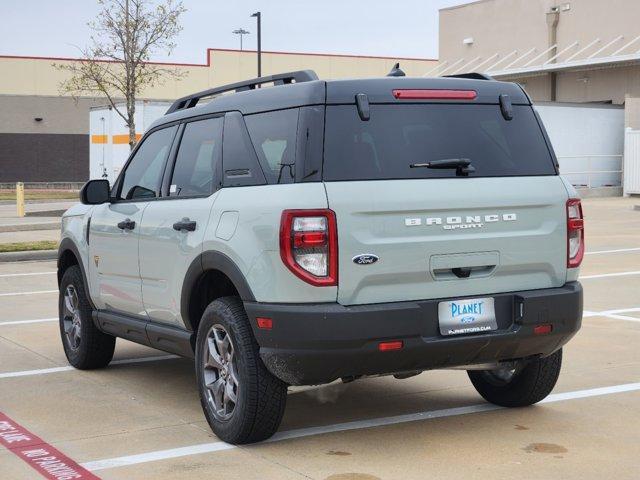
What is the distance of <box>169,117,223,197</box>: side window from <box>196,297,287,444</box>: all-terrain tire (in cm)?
85

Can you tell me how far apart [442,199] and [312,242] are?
81 cm

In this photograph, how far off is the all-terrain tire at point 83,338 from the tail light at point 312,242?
10.6 feet

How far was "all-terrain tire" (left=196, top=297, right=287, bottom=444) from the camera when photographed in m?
5.96

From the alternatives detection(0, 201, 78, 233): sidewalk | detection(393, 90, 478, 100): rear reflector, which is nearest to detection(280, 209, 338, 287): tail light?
detection(393, 90, 478, 100): rear reflector

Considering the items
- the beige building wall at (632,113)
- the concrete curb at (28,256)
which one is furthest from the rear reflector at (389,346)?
the beige building wall at (632,113)

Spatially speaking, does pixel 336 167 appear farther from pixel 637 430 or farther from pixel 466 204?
pixel 637 430

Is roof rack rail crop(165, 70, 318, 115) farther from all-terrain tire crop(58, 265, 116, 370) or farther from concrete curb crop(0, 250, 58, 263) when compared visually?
concrete curb crop(0, 250, 58, 263)

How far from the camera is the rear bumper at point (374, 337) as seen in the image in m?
5.70

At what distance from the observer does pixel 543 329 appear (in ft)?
20.3

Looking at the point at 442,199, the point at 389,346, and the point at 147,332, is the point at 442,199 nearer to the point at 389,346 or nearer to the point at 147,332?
the point at 389,346

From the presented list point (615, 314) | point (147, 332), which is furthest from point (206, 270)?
point (615, 314)

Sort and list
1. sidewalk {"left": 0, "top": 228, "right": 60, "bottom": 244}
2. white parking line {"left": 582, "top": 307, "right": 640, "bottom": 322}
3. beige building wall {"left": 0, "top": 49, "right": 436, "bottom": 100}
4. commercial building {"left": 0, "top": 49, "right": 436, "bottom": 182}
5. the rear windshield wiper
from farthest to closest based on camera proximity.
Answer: beige building wall {"left": 0, "top": 49, "right": 436, "bottom": 100}
commercial building {"left": 0, "top": 49, "right": 436, "bottom": 182}
sidewalk {"left": 0, "top": 228, "right": 60, "bottom": 244}
white parking line {"left": 582, "top": 307, "right": 640, "bottom": 322}
the rear windshield wiper

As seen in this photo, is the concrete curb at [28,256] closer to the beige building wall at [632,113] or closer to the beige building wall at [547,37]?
the beige building wall at [632,113]

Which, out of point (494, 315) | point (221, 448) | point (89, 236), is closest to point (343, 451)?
point (221, 448)
